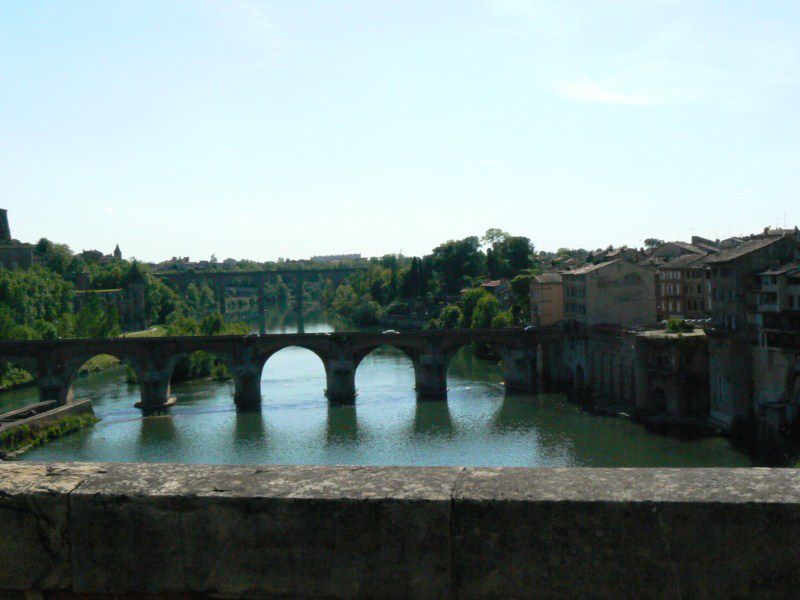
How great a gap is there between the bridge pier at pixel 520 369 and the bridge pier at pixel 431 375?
3949 mm

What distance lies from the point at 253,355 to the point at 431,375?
→ 10.2 m

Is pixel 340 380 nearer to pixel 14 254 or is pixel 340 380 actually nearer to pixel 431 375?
pixel 431 375

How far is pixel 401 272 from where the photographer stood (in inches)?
4225

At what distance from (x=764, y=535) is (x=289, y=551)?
1415mm

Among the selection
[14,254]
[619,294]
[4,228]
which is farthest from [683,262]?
[4,228]

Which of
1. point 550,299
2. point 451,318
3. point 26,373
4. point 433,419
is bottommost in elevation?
point 433,419

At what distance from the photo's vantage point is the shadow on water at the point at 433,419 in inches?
1515

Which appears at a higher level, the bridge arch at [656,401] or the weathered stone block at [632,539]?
the weathered stone block at [632,539]

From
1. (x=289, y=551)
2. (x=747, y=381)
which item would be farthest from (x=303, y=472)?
(x=747, y=381)

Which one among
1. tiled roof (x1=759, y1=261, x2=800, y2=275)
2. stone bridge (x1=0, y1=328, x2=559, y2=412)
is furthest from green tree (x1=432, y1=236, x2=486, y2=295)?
tiled roof (x1=759, y1=261, x2=800, y2=275)

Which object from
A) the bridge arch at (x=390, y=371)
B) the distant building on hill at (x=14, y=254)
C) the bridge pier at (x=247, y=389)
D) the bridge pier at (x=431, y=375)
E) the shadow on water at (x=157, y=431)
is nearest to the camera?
the shadow on water at (x=157, y=431)

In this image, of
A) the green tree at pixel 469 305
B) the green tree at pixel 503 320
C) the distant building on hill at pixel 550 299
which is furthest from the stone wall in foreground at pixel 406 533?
the green tree at pixel 469 305

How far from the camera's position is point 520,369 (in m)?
50.2

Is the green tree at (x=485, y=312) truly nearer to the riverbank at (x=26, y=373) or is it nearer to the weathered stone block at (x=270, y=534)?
the riverbank at (x=26, y=373)
